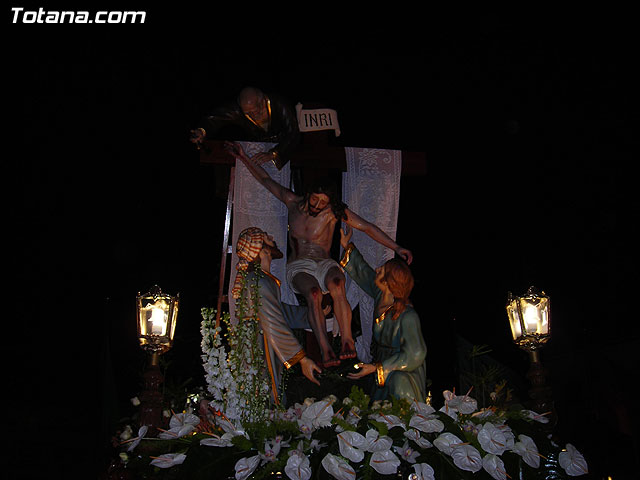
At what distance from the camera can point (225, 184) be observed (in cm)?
655

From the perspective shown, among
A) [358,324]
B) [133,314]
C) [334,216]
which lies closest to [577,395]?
[358,324]

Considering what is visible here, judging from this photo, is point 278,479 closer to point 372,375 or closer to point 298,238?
point 372,375

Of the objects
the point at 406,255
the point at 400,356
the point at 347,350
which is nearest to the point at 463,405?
the point at 400,356

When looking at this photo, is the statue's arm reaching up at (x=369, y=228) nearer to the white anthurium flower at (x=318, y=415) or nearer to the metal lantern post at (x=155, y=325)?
the metal lantern post at (x=155, y=325)

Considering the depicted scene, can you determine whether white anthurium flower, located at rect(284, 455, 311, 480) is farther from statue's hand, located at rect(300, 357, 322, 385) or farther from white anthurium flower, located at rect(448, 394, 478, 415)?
statue's hand, located at rect(300, 357, 322, 385)

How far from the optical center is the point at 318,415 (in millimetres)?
2881

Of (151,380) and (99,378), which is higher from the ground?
(151,380)

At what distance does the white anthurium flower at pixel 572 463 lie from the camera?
121 inches

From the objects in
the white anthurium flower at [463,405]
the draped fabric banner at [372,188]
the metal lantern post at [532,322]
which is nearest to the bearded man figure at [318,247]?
the draped fabric banner at [372,188]

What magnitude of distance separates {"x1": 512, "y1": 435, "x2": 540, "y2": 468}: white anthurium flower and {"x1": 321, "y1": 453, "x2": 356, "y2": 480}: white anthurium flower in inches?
31.4

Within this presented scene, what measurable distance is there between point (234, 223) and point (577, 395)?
4.73 meters

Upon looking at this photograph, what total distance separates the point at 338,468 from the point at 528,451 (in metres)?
0.91

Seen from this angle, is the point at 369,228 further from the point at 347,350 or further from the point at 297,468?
the point at 297,468

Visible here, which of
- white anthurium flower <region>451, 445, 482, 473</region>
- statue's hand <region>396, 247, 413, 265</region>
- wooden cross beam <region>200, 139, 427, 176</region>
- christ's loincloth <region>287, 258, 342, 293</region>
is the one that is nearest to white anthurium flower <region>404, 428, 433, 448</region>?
white anthurium flower <region>451, 445, 482, 473</region>
